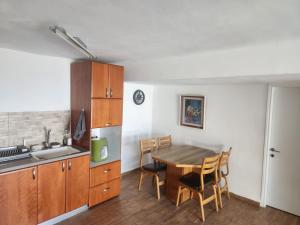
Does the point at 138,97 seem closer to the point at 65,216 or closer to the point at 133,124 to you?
the point at 133,124

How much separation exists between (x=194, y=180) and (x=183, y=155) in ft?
1.46

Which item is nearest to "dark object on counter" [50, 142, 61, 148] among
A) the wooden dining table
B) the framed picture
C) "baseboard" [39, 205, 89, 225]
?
"baseboard" [39, 205, 89, 225]

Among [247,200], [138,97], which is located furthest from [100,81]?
[247,200]

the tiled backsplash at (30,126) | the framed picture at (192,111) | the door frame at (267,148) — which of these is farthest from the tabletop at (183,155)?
the tiled backsplash at (30,126)

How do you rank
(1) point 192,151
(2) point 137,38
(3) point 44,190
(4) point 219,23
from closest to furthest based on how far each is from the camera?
(4) point 219,23
(2) point 137,38
(3) point 44,190
(1) point 192,151

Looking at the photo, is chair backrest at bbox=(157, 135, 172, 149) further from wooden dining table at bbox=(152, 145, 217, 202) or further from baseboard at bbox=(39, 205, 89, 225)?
baseboard at bbox=(39, 205, 89, 225)

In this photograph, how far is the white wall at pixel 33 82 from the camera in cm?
274

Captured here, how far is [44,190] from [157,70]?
7.14 ft

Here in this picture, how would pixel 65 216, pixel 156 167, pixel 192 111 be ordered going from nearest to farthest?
pixel 65 216 < pixel 156 167 < pixel 192 111

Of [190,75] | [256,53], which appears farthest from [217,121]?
[256,53]

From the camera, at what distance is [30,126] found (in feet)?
9.78

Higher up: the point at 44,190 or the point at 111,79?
the point at 111,79

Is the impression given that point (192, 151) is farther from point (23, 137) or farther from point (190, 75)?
point (23, 137)

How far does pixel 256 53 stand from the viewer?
2.19 meters
